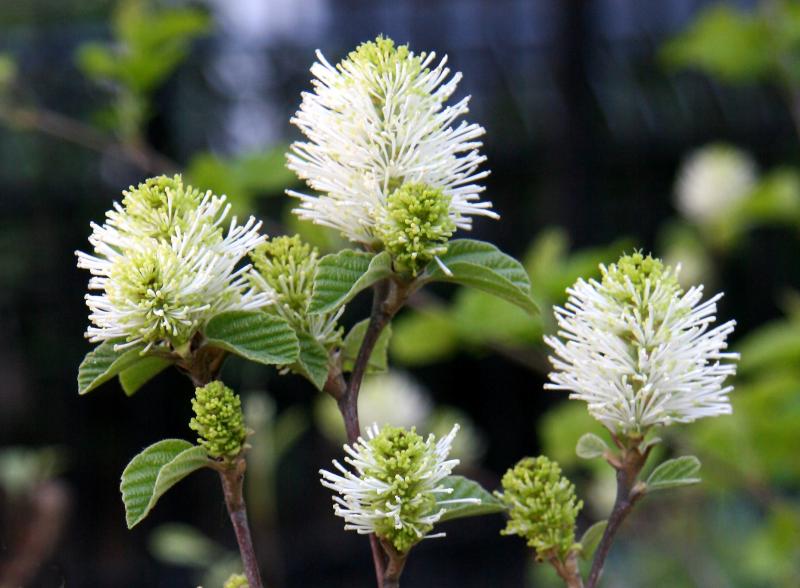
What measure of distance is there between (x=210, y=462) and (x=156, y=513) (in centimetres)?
351

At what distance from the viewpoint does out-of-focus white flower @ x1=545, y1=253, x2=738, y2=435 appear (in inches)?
23.2

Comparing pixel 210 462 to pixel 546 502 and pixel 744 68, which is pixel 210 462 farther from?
pixel 744 68

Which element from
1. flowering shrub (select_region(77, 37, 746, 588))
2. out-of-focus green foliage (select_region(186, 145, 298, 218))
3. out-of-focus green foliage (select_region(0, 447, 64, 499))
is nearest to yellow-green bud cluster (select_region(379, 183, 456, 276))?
flowering shrub (select_region(77, 37, 746, 588))

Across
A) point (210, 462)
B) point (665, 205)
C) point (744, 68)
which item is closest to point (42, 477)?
point (210, 462)

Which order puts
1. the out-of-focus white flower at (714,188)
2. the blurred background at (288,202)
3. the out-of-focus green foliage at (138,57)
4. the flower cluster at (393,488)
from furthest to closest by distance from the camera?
the blurred background at (288,202)
the out-of-focus white flower at (714,188)
the out-of-focus green foliage at (138,57)
the flower cluster at (393,488)

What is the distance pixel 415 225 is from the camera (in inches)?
23.1

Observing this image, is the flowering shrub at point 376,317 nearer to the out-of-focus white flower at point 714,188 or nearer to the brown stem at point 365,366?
the brown stem at point 365,366

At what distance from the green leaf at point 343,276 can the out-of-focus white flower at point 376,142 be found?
2 centimetres

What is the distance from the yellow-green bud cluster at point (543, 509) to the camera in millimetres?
610

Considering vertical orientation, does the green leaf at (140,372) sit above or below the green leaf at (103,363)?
below

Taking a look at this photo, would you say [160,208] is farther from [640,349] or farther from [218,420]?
[640,349]

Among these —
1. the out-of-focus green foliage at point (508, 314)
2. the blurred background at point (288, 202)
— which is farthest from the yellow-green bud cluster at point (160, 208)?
the blurred background at point (288, 202)

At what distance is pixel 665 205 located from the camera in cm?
420

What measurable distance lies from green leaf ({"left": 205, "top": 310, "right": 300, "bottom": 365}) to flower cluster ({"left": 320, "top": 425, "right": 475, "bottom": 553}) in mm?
65
